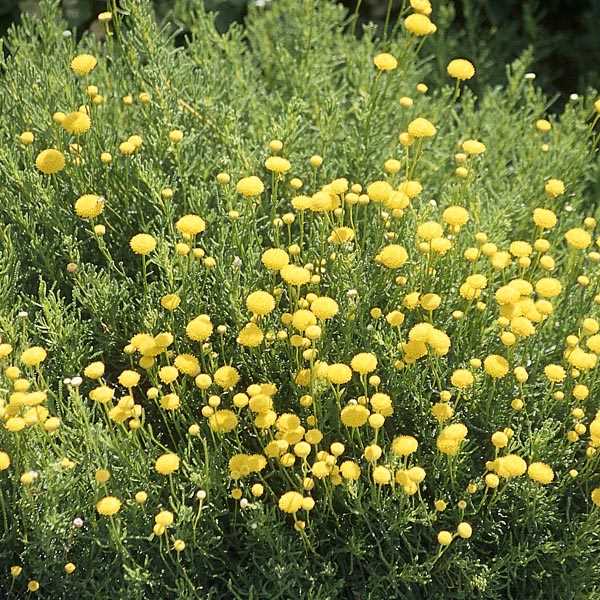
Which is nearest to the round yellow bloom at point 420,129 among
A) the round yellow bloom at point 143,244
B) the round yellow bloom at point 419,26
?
the round yellow bloom at point 419,26

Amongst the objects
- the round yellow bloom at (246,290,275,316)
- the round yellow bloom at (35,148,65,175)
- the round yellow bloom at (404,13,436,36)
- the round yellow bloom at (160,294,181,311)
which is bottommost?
the round yellow bloom at (160,294,181,311)

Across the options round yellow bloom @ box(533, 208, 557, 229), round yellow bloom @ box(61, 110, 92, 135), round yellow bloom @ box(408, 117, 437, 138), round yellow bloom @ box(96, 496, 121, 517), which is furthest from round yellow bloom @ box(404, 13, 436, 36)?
round yellow bloom @ box(96, 496, 121, 517)

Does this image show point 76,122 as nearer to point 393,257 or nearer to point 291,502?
point 393,257

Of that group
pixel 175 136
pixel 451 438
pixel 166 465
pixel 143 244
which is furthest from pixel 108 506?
pixel 175 136

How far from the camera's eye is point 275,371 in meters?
2.24

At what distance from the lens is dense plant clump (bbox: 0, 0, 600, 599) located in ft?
6.52

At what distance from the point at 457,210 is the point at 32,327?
3.60 feet

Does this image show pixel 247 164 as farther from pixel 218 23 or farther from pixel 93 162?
pixel 218 23

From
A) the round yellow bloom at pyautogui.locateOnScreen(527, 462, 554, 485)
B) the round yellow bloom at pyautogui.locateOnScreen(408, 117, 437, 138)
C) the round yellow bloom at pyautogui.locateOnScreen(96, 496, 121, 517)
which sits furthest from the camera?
the round yellow bloom at pyautogui.locateOnScreen(408, 117, 437, 138)

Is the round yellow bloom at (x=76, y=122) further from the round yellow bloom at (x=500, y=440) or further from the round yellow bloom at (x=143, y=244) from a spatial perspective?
the round yellow bloom at (x=500, y=440)

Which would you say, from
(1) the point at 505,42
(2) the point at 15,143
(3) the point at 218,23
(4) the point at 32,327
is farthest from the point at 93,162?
→ (1) the point at 505,42

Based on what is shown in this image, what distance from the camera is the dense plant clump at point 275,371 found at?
1.99 m

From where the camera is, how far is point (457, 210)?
7.09ft

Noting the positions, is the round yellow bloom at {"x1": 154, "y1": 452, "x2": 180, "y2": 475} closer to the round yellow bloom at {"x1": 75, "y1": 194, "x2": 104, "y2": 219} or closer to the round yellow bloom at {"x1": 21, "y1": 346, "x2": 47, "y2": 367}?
the round yellow bloom at {"x1": 21, "y1": 346, "x2": 47, "y2": 367}
